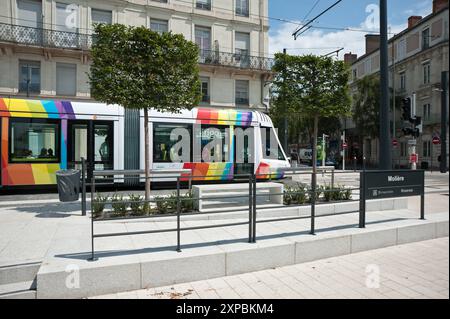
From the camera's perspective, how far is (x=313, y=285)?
4078mm

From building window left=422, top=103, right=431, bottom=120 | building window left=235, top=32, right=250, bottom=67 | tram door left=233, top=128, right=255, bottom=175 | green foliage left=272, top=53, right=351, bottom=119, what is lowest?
tram door left=233, top=128, right=255, bottom=175

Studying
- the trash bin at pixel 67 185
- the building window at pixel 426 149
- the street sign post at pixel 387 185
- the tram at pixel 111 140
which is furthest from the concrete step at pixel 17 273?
the building window at pixel 426 149

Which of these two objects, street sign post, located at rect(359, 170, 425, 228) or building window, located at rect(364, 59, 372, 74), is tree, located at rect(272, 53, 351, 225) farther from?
building window, located at rect(364, 59, 372, 74)

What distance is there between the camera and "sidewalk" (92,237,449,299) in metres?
3.81

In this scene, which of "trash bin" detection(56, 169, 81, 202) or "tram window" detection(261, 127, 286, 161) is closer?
"trash bin" detection(56, 169, 81, 202)

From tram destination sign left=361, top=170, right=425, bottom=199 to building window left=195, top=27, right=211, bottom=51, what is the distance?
20.8 m

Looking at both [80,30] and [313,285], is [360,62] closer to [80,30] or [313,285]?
[80,30]

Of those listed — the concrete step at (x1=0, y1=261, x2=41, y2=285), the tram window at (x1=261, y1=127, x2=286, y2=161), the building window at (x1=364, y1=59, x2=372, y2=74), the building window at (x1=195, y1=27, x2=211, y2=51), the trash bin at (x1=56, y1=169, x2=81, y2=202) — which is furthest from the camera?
the building window at (x1=364, y1=59, x2=372, y2=74)

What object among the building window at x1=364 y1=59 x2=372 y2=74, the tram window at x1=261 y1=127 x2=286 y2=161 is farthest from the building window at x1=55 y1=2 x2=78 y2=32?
the building window at x1=364 y1=59 x2=372 y2=74

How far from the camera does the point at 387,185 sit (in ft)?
20.9

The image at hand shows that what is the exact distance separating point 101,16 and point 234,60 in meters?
9.65

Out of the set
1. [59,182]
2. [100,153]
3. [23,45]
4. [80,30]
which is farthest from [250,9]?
[59,182]

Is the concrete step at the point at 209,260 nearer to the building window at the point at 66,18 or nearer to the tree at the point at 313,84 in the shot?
the tree at the point at 313,84

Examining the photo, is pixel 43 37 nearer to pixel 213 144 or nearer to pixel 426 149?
pixel 213 144
